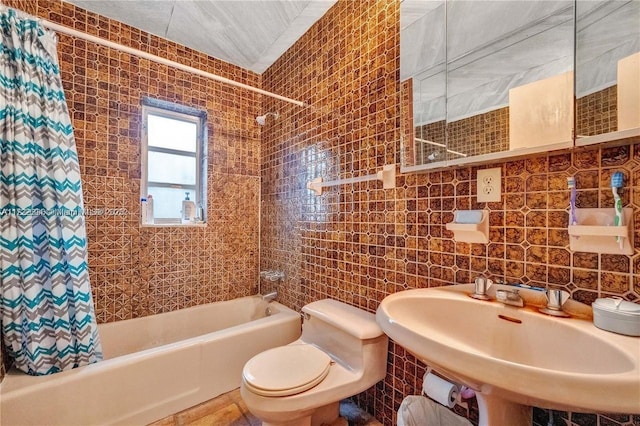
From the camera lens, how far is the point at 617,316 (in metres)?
0.65

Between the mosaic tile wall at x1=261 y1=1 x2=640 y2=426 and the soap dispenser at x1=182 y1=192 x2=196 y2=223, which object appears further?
the soap dispenser at x1=182 y1=192 x2=196 y2=223

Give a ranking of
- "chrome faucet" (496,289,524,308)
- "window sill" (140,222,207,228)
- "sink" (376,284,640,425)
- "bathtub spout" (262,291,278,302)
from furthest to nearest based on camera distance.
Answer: "bathtub spout" (262,291,278,302), "window sill" (140,222,207,228), "chrome faucet" (496,289,524,308), "sink" (376,284,640,425)

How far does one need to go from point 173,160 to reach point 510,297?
7.98ft

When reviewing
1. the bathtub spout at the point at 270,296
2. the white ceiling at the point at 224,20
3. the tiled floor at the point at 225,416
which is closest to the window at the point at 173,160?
the white ceiling at the point at 224,20

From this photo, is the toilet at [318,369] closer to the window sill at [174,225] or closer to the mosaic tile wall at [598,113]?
the mosaic tile wall at [598,113]

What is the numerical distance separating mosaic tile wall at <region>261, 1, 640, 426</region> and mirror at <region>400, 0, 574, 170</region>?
91 mm

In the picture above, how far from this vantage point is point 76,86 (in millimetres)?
1753

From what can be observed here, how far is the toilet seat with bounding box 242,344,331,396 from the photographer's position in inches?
41.0

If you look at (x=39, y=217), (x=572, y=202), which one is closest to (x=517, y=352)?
(x=572, y=202)

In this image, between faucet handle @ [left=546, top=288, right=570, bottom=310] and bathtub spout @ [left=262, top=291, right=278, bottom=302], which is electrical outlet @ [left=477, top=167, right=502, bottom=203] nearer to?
faucet handle @ [left=546, top=288, right=570, bottom=310]

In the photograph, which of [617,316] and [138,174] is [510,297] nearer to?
[617,316]

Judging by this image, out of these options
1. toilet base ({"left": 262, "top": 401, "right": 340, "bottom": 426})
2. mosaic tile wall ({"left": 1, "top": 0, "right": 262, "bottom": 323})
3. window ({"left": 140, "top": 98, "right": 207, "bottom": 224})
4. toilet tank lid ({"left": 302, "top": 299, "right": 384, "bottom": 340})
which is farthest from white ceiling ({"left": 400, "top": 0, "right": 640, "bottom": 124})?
window ({"left": 140, "top": 98, "right": 207, "bottom": 224})

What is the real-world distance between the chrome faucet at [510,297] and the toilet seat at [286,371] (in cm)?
76

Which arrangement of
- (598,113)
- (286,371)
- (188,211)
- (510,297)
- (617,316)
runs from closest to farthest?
(617,316) → (598,113) → (510,297) → (286,371) → (188,211)
